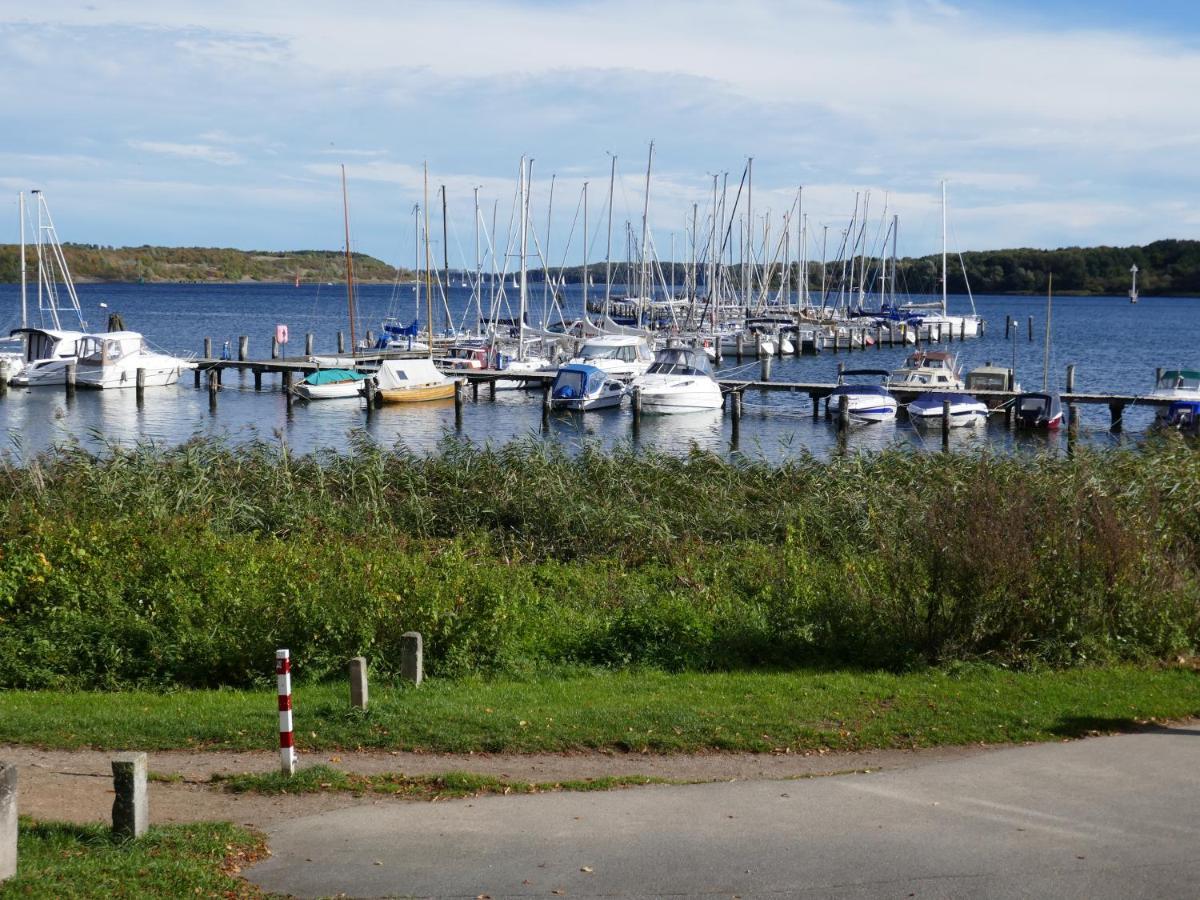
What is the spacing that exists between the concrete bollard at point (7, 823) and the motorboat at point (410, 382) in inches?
2053

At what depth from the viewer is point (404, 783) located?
33.1ft

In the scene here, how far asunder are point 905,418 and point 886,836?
4734cm

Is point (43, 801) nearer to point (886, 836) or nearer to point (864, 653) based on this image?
point (886, 836)

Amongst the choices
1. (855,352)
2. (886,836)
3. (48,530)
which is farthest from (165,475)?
(855,352)

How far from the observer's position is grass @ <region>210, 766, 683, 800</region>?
988 centimetres

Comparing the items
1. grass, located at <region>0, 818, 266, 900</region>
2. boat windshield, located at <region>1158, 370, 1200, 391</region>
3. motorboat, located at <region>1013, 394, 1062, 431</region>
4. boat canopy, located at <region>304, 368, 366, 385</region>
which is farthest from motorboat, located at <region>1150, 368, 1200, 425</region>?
grass, located at <region>0, 818, 266, 900</region>

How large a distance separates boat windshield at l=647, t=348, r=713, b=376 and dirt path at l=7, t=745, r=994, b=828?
46795 millimetres

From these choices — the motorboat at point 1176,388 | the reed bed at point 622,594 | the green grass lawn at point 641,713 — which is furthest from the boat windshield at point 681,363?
the green grass lawn at point 641,713

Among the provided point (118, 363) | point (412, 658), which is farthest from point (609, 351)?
point (412, 658)

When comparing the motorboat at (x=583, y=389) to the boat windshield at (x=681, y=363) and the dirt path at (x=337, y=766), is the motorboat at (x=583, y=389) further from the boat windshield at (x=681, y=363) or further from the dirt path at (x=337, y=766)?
the dirt path at (x=337, y=766)

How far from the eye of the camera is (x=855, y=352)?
10100 centimetres

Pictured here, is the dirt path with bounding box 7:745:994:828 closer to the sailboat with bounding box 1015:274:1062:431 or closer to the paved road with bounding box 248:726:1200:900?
the paved road with bounding box 248:726:1200:900

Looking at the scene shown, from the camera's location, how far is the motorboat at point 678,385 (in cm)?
5516

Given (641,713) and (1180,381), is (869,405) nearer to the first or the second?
(1180,381)
